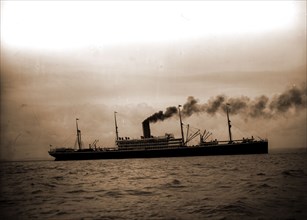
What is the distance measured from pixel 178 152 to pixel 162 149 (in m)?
3.97

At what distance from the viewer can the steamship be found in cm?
7600

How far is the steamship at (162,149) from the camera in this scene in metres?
76.0

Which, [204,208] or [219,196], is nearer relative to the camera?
[204,208]

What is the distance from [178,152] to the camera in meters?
81.6

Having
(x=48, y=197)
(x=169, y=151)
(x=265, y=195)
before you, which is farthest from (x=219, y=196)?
(x=169, y=151)

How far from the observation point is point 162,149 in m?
82.4

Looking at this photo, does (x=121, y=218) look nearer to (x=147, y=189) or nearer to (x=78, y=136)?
(x=147, y=189)

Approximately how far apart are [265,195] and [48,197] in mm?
10256

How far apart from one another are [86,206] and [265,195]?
7.68 metres

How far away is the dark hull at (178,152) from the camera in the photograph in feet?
248

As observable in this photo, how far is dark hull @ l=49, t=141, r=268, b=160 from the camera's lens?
75688 millimetres

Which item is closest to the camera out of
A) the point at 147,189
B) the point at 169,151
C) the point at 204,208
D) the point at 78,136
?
the point at 204,208

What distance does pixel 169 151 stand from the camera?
271ft

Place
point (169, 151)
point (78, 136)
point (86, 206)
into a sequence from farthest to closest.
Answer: point (78, 136) → point (169, 151) → point (86, 206)
